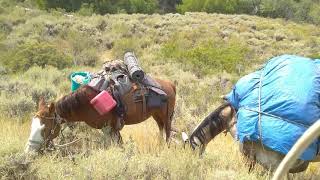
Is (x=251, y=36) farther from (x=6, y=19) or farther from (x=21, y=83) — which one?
(x=21, y=83)

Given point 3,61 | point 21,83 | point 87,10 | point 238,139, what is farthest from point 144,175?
point 87,10

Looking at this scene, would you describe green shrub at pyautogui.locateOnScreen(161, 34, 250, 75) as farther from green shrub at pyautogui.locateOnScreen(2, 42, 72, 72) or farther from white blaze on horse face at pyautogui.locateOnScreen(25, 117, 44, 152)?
white blaze on horse face at pyautogui.locateOnScreen(25, 117, 44, 152)

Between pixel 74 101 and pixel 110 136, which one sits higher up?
pixel 74 101

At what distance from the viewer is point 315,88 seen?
166 inches

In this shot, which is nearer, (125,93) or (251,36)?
(125,93)

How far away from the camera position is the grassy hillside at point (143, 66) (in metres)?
4.51

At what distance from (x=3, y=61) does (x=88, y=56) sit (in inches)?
154

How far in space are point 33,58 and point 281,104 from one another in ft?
44.5

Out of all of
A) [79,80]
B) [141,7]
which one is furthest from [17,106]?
[141,7]

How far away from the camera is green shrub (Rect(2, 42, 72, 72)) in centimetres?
1612

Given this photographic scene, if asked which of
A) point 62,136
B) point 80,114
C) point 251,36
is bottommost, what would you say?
point 251,36

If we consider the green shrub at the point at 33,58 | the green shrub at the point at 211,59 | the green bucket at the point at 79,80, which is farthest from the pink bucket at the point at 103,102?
the green shrub at the point at 33,58

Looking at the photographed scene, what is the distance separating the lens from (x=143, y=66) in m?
17.9

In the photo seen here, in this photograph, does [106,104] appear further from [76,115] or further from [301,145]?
[301,145]
